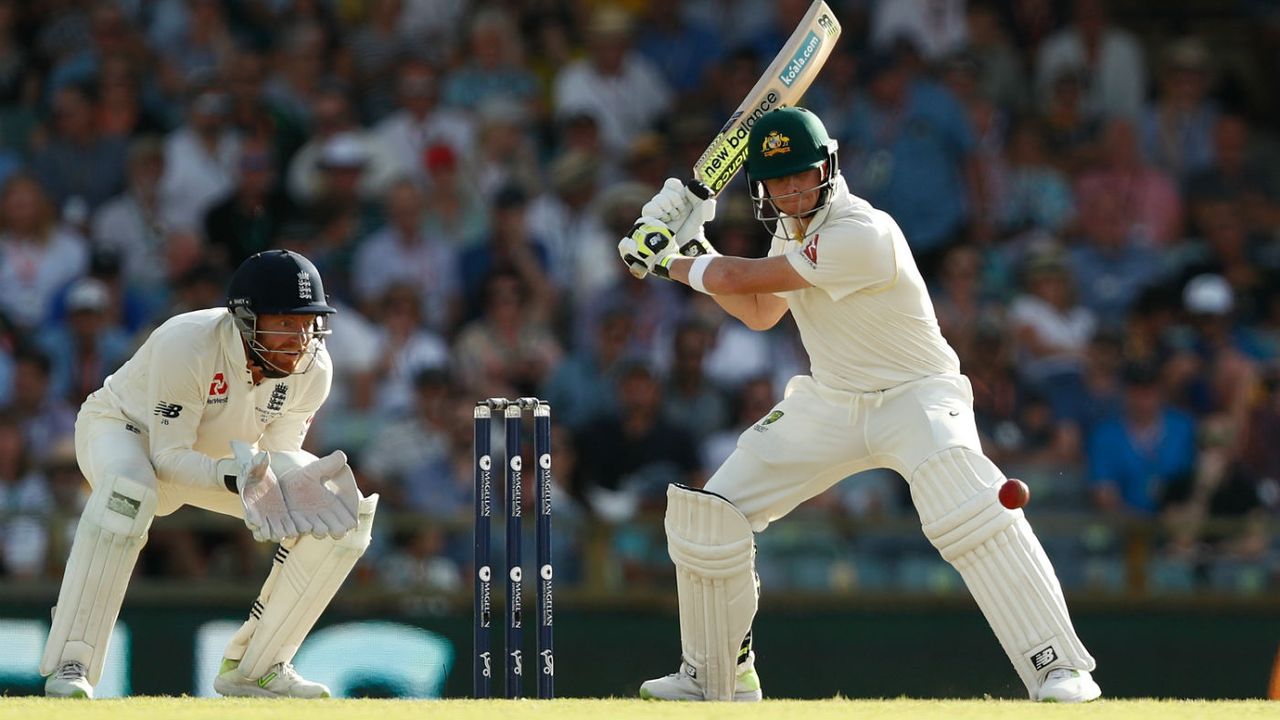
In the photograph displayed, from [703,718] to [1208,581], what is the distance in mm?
3870

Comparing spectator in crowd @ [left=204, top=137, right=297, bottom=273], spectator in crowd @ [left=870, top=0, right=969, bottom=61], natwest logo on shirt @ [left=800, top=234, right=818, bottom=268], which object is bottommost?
natwest logo on shirt @ [left=800, top=234, right=818, bottom=268]

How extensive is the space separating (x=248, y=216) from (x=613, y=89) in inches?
78.8

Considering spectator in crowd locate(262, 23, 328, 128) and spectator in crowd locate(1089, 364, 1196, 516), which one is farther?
spectator in crowd locate(262, 23, 328, 128)

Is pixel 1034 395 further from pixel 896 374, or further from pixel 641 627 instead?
pixel 896 374

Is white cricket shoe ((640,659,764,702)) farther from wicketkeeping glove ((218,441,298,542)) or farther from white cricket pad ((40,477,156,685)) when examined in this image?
white cricket pad ((40,477,156,685))

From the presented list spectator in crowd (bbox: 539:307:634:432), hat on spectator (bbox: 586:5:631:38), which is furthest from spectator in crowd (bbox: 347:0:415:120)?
spectator in crowd (bbox: 539:307:634:432)

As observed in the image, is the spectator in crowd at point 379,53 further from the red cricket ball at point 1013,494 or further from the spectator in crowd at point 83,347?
the red cricket ball at point 1013,494

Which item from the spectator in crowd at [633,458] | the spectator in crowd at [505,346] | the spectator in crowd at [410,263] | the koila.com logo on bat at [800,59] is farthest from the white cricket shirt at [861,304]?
the spectator in crowd at [410,263]

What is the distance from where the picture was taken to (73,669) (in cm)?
582

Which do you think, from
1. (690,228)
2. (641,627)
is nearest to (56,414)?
(641,627)

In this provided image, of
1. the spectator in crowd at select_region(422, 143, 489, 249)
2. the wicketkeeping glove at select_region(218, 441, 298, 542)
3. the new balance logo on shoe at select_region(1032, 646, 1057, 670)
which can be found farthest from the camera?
the spectator in crowd at select_region(422, 143, 489, 249)

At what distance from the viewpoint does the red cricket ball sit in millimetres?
5418

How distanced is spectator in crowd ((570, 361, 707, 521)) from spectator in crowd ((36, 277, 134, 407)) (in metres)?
2.15

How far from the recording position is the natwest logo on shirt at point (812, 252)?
5723mm
